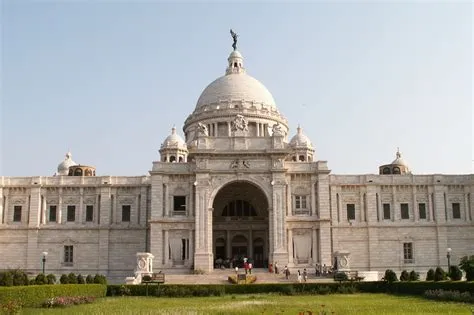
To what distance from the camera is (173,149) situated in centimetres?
6806

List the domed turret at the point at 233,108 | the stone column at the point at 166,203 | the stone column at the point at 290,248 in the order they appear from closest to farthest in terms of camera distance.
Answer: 1. the stone column at the point at 290,248
2. the stone column at the point at 166,203
3. the domed turret at the point at 233,108

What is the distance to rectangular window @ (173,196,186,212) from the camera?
5619 cm

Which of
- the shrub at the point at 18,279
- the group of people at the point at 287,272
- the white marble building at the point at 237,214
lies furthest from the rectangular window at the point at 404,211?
the shrub at the point at 18,279

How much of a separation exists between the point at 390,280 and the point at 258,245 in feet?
76.9

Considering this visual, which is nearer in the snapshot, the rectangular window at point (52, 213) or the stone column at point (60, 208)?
the stone column at point (60, 208)

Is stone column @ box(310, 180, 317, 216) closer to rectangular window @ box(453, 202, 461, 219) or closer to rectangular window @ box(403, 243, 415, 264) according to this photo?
rectangular window @ box(403, 243, 415, 264)

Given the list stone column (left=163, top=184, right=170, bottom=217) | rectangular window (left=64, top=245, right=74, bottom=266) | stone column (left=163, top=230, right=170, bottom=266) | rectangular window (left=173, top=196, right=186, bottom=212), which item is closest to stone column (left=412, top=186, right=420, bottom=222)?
rectangular window (left=173, top=196, right=186, bottom=212)

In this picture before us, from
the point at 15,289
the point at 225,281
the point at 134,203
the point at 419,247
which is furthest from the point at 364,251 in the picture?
the point at 15,289

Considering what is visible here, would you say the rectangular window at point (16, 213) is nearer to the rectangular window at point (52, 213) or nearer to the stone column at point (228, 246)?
the rectangular window at point (52, 213)

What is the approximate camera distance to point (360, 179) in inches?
2402

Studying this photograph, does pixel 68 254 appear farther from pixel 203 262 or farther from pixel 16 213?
pixel 203 262

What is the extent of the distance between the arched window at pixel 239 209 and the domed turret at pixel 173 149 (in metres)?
9.02

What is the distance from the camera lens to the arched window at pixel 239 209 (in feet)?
207

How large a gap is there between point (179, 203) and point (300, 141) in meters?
20.2
